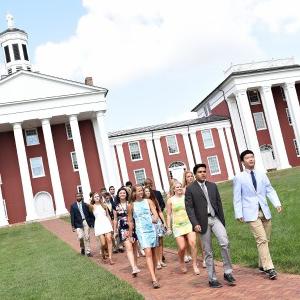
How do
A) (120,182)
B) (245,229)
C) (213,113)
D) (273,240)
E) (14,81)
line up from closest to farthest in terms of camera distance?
1. (273,240)
2. (245,229)
3. (14,81)
4. (120,182)
5. (213,113)

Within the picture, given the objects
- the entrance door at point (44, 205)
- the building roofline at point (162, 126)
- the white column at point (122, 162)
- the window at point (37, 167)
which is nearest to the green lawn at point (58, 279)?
the entrance door at point (44, 205)

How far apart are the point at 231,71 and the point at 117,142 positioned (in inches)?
572

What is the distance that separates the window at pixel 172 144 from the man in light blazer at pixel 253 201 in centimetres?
4791

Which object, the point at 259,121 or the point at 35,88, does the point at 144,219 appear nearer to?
the point at 35,88

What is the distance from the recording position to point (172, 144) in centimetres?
5797

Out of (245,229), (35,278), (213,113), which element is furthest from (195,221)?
(213,113)

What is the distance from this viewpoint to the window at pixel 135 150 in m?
56.8

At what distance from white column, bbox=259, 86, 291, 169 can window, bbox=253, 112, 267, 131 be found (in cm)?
241

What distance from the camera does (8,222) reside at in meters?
49.9

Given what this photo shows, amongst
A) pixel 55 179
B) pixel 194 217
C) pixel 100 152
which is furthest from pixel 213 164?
pixel 194 217

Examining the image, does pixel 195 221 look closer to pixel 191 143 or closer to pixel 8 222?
pixel 8 222

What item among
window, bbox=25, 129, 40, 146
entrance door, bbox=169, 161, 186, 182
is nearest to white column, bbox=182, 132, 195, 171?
entrance door, bbox=169, 161, 186, 182

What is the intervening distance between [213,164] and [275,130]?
7.61 m

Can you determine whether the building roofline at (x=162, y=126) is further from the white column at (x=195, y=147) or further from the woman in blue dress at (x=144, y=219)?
the woman in blue dress at (x=144, y=219)
